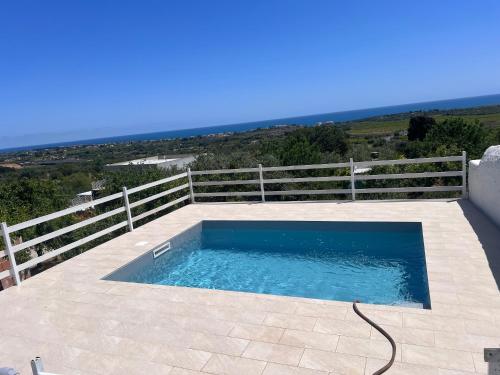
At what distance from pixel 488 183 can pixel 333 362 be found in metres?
5.28

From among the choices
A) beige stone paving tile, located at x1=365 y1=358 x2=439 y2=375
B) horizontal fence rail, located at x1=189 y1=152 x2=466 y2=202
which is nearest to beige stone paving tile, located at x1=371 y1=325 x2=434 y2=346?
beige stone paving tile, located at x1=365 y1=358 x2=439 y2=375

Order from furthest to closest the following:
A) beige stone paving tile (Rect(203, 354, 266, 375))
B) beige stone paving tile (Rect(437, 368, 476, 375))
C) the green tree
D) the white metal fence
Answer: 1. the green tree
2. the white metal fence
3. beige stone paving tile (Rect(203, 354, 266, 375))
4. beige stone paving tile (Rect(437, 368, 476, 375))

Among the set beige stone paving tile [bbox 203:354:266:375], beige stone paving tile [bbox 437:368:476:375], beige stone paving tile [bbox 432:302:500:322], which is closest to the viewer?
beige stone paving tile [bbox 437:368:476:375]

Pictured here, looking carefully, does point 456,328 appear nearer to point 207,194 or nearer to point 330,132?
point 207,194

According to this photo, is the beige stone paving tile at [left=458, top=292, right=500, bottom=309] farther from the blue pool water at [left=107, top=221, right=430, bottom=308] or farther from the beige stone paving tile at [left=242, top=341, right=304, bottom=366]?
the beige stone paving tile at [left=242, top=341, right=304, bottom=366]

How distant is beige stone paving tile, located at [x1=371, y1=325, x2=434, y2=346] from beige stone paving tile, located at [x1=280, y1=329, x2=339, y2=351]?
0.38 metres

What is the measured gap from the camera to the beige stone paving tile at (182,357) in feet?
10.5

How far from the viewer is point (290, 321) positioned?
12.5 feet

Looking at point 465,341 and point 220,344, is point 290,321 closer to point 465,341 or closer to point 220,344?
point 220,344

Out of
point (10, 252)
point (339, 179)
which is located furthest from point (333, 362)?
point (339, 179)

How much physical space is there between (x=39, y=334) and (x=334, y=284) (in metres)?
3.62

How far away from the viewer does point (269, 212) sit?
8.67 meters

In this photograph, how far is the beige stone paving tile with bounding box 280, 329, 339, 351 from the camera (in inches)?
131

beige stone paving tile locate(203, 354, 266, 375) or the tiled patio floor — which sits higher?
beige stone paving tile locate(203, 354, 266, 375)
